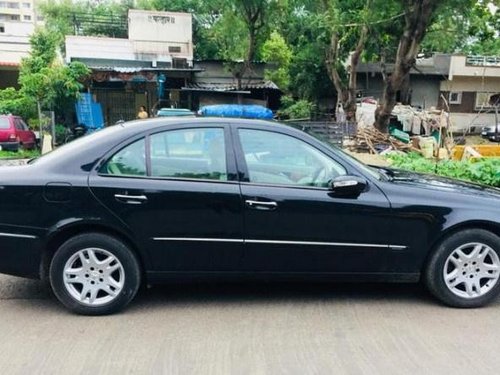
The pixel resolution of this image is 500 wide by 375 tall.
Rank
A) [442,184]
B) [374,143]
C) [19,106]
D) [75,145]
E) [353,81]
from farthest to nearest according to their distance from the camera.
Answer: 1. [353,81]
2. [19,106]
3. [374,143]
4. [442,184]
5. [75,145]

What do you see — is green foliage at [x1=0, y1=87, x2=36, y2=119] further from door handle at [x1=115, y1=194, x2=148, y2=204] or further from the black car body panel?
door handle at [x1=115, y1=194, x2=148, y2=204]

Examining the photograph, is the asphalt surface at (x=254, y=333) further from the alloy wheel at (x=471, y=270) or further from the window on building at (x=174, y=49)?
the window on building at (x=174, y=49)

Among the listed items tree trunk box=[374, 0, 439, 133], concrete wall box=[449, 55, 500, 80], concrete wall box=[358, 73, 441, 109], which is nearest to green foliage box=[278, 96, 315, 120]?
concrete wall box=[358, 73, 441, 109]

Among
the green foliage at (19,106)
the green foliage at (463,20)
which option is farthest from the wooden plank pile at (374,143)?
the green foliage at (19,106)

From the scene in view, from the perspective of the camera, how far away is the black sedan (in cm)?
399

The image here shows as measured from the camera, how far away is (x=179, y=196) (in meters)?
4.03

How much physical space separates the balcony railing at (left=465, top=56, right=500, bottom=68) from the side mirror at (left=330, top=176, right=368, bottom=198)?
27.6 meters

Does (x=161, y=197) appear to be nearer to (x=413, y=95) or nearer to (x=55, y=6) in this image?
(x=413, y=95)

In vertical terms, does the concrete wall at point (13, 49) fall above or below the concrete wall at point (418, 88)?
above

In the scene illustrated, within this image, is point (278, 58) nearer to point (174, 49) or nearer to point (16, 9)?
point (174, 49)

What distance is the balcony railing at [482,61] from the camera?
2866 cm

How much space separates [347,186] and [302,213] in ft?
1.32

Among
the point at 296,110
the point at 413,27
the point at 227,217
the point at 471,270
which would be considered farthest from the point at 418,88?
the point at 227,217

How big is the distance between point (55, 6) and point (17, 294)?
40592 millimetres
